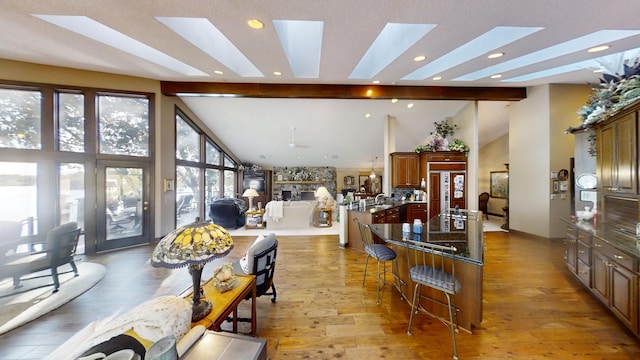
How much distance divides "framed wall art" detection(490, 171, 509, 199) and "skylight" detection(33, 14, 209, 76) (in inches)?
409

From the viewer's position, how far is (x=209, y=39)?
129 inches

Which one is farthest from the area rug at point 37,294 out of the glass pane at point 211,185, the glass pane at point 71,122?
the glass pane at point 211,185

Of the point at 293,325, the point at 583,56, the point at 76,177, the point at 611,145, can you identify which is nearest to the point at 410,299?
the point at 293,325

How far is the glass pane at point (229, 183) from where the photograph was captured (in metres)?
9.39

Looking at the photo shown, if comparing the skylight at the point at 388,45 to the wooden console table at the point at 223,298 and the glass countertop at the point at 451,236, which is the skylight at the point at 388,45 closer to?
the glass countertop at the point at 451,236

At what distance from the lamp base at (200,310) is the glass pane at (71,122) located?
5.07 metres

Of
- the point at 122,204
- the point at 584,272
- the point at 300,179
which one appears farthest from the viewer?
the point at 300,179

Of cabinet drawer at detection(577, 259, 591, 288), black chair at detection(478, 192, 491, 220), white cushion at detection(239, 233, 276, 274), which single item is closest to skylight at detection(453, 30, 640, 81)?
cabinet drawer at detection(577, 259, 591, 288)

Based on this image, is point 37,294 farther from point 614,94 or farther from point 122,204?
point 614,94

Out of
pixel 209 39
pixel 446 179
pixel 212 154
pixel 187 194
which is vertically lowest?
pixel 187 194

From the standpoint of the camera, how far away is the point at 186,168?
21.8 ft

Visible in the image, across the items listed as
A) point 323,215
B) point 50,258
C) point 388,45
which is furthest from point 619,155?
point 50,258

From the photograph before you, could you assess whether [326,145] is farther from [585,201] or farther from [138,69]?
[585,201]

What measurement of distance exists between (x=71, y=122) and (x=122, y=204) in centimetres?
188
